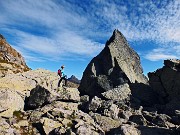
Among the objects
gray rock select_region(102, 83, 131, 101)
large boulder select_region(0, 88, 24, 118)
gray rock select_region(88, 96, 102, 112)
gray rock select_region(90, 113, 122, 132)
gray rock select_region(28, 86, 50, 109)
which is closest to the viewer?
large boulder select_region(0, 88, 24, 118)

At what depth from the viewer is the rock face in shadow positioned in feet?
173

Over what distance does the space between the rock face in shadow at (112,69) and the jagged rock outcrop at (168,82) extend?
240 inches

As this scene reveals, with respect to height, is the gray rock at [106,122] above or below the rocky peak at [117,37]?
below

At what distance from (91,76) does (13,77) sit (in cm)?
1928

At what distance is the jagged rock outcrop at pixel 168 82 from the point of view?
157 ft

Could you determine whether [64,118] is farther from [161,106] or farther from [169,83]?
[169,83]

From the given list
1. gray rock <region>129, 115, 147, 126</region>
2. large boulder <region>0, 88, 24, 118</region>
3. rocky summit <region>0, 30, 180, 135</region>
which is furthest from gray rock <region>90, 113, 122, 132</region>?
large boulder <region>0, 88, 24, 118</region>

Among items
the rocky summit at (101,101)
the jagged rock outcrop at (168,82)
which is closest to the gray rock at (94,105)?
the rocky summit at (101,101)

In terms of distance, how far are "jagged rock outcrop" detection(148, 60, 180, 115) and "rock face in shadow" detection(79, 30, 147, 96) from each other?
608cm

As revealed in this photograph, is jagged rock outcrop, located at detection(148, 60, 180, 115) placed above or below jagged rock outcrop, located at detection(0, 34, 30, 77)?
below

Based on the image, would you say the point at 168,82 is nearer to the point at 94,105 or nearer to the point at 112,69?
the point at 112,69

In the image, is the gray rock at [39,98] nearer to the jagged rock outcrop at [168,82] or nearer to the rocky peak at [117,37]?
the jagged rock outcrop at [168,82]

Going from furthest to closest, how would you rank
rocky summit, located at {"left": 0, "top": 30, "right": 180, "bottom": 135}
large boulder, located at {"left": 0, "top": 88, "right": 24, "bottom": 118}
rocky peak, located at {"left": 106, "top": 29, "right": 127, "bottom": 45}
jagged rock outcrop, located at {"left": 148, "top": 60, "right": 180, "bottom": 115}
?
rocky peak, located at {"left": 106, "top": 29, "right": 127, "bottom": 45} < jagged rock outcrop, located at {"left": 148, "top": 60, "right": 180, "bottom": 115} < large boulder, located at {"left": 0, "top": 88, "right": 24, "bottom": 118} < rocky summit, located at {"left": 0, "top": 30, "right": 180, "bottom": 135}

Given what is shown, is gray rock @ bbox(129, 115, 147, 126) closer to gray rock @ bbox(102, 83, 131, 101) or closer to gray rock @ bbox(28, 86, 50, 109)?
gray rock @ bbox(102, 83, 131, 101)
